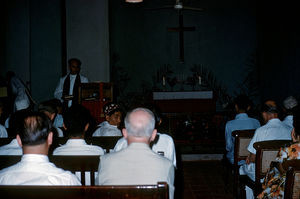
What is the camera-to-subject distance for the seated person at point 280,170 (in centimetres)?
179

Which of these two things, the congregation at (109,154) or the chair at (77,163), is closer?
the congregation at (109,154)

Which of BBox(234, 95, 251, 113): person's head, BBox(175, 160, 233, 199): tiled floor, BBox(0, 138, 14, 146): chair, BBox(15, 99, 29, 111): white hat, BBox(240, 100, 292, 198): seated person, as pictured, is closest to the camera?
BBox(0, 138, 14, 146): chair

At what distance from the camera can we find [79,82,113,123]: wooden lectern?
436 centimetres

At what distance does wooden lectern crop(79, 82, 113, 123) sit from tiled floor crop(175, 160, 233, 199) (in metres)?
1.36

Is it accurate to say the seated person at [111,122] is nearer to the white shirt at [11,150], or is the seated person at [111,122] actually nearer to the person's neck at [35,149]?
the white shirt at [11,150]

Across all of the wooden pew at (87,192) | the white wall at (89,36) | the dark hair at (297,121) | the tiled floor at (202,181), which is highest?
the white wall at (89,36)

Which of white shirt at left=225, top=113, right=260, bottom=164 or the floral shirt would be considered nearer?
the floral shirt

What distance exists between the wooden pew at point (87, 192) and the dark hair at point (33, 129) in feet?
1.00

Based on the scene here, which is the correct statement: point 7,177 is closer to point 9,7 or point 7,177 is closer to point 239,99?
point 239,99

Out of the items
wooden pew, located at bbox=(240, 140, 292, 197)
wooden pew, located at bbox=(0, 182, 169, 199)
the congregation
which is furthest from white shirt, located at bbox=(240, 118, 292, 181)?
wooden pew, located at bbox=(0, 182, 169, 199)

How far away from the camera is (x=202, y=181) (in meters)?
3.96

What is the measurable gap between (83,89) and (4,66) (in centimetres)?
263

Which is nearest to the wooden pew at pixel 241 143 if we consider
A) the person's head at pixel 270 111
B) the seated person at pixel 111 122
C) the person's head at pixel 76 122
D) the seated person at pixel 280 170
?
the person's head at pixel 270 111

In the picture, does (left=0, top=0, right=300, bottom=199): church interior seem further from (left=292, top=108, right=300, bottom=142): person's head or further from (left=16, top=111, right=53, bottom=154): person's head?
(left=16, top=111, right=53, bottom=154): person's head
